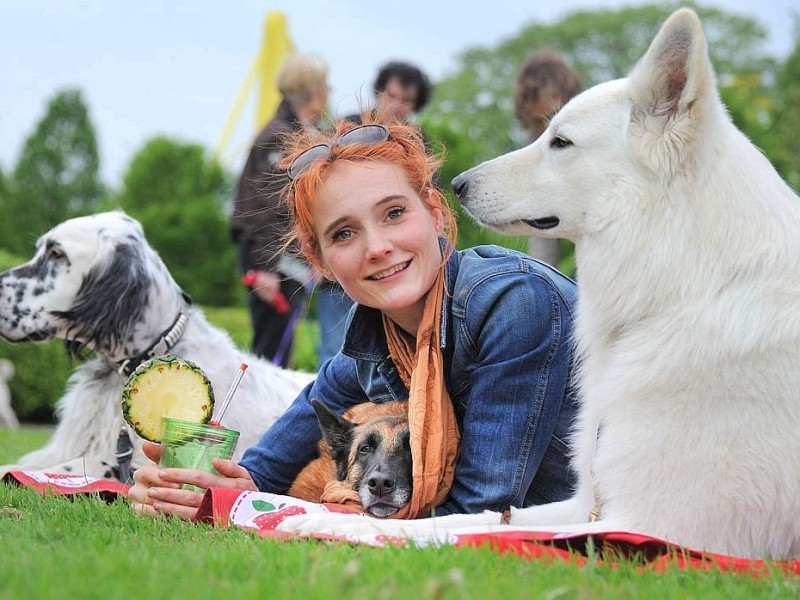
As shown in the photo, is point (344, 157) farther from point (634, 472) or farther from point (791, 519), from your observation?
point (791, 519)

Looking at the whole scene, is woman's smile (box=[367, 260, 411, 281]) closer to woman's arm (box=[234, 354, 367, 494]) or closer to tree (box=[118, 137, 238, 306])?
woman's arm (box=[234, 354, 367, 494])

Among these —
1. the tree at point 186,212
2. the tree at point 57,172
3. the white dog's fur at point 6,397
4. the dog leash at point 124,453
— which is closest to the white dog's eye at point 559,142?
the dog leash at point 124,453

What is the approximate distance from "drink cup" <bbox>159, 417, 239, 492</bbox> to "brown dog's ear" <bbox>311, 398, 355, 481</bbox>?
46 centimetres

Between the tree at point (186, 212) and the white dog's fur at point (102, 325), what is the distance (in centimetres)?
1309

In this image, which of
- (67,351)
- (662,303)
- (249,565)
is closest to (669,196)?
(662,303)

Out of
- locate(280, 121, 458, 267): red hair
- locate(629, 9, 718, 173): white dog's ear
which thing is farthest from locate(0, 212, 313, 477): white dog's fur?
locate(629, 9, 718, 173): white dog's ear

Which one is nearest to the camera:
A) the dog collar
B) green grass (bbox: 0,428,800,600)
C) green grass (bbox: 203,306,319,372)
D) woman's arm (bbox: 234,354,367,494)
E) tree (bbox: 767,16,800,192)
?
green grass (bbox: 0,428,800,600)

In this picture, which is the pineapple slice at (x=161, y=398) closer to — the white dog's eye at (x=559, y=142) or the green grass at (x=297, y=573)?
the green grass at (x=297, y=573)

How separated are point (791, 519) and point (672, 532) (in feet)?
1.09

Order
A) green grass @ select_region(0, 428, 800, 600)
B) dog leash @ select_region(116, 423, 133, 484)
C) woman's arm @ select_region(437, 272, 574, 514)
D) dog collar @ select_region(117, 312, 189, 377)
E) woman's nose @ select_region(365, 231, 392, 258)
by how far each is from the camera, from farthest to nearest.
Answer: dog collar @ select_region(117, 312, 189, 377)
dog leash @ select_region(116, 423, 133, 484)
woman's nose @ select_region(365, 231, 392, 258)
woman's arm @ select_region(437, 272, 574, 514)
green grass @ select_region(0, 428, 800, 600)

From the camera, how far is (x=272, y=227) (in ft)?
21.5

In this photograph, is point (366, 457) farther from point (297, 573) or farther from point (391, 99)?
point (391, 99)

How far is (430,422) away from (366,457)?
1.43 ft

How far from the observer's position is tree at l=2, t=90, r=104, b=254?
23078 mm
